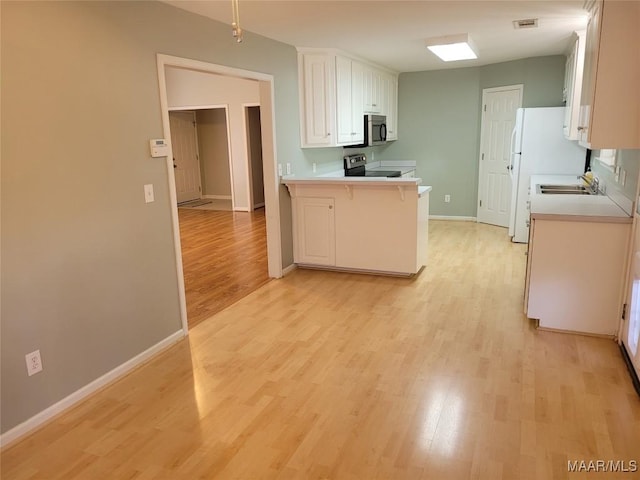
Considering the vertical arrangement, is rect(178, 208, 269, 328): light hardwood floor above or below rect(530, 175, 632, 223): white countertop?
below

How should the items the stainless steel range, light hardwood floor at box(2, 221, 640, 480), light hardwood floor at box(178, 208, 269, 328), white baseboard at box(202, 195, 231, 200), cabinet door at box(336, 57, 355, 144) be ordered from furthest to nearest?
white baseboard at box(202, 195, 231, 200)
the stainless steel range
cabinet door at box(336, 57, 355, 144)
light hardwood floor at box(178, 208, 269, 328)
light hardwood floor at box(2, 221, 640, 480)

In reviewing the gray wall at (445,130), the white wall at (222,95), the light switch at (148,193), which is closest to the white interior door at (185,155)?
the white wall at (222,95)

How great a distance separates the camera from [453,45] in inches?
184

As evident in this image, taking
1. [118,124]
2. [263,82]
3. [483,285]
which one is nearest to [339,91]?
[263,82]

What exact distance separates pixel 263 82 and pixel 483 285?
113 inches

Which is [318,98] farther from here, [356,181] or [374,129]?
[374,129]

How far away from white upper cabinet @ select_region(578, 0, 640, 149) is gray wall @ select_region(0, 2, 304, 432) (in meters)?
2.71

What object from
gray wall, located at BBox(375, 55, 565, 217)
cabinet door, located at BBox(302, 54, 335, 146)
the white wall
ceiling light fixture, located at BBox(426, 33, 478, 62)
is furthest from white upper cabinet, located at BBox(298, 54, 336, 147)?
the white wall

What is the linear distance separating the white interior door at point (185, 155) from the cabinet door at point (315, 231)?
18.2 feet

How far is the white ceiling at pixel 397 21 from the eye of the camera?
A: 11.0 feet

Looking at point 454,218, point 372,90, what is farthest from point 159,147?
point 454,218

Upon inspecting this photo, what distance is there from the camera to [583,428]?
229cm

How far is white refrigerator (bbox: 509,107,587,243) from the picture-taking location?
556 centimetres

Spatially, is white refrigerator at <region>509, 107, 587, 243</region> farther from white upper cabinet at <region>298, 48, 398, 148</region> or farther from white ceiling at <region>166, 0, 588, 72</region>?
white upper cabinet at <region>298, 48, 398, 148</region>
